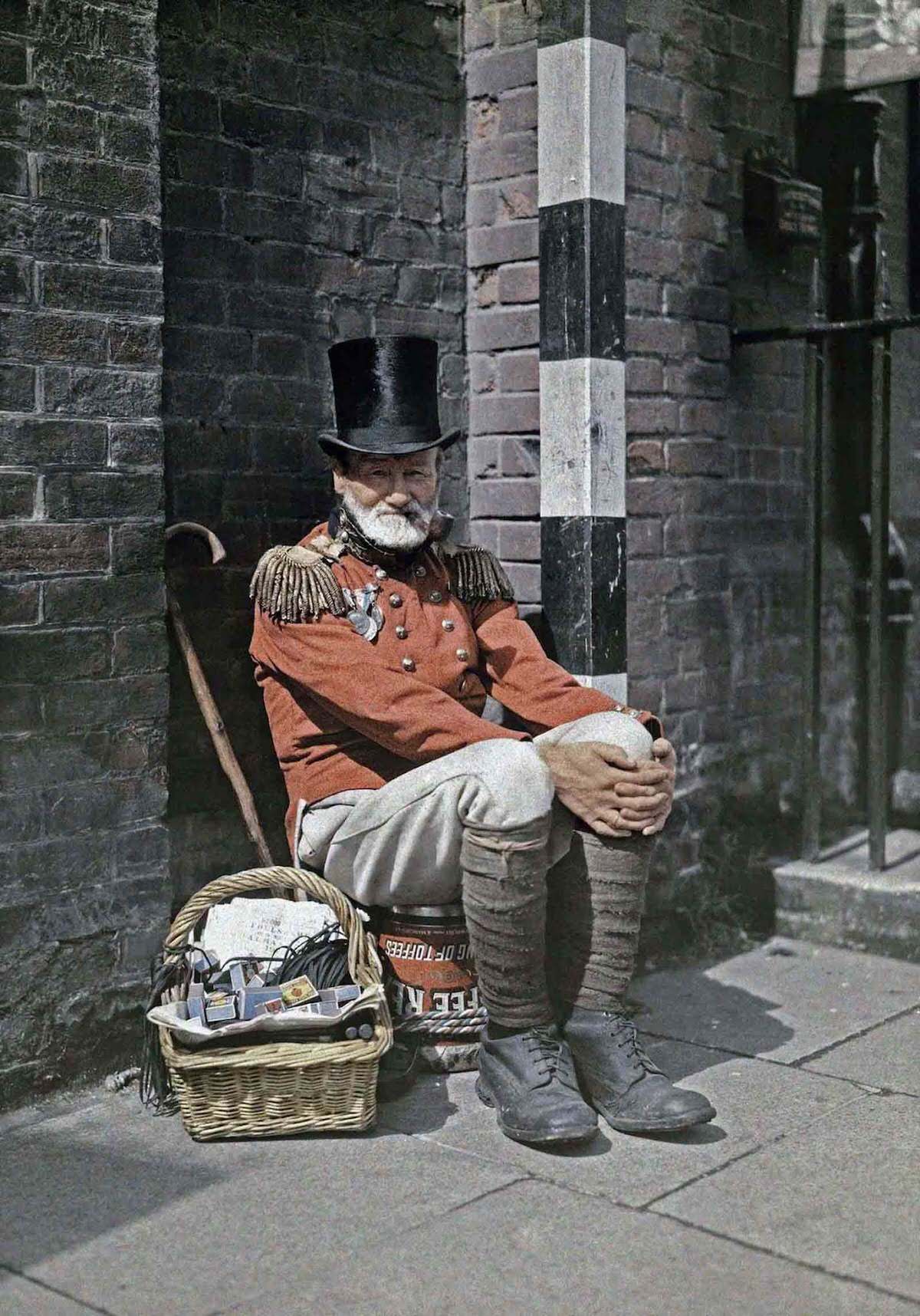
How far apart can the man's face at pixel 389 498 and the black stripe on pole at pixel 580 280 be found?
2.79 feet

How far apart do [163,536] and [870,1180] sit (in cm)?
231

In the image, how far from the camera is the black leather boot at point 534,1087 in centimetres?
362

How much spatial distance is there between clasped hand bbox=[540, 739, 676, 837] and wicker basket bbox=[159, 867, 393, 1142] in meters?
0.69

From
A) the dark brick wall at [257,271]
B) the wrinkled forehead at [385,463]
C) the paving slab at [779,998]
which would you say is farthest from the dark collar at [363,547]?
the paving slab at [779,998]

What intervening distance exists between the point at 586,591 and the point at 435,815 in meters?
1.22

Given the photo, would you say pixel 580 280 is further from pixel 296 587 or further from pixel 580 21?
pixel 296 587

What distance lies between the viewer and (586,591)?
4.76 m

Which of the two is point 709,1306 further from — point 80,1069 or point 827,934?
point 827,934

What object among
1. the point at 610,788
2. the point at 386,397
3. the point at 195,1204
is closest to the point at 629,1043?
the point at 610,788

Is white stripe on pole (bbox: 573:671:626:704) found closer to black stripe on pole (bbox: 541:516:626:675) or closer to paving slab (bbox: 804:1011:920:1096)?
black stripe on pole (bbox: 541:516:626:675)

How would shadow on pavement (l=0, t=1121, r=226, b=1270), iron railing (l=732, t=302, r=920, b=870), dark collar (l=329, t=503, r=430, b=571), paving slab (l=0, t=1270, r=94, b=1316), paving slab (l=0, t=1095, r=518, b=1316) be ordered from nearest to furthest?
1. paving slab (l=0, t=1270, r=94, b=1316)
2. paving slab (l=0, t=1095, r=518, b=1316)
3. shadow on pavement (l=0, t=1121, r=226, b=1270)
4. dark collar (l=329, t=503, r=430, b=571)
5. iron railing (l=732, t=302, r=920, b=870)

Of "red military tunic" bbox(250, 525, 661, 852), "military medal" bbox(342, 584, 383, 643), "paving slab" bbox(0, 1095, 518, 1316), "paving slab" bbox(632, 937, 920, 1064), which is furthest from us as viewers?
"paving slab" bbox(632, 937, 920, 1064)

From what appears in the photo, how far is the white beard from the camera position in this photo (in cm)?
407

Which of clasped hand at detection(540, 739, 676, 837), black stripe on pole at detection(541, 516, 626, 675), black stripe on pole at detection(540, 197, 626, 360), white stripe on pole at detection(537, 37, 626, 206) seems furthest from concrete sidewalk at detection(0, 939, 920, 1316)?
white stripe on pole at detection(537, 37, 626, 206)
